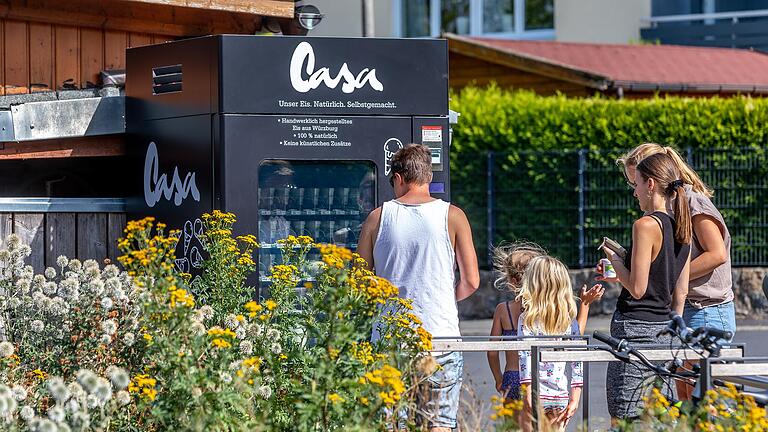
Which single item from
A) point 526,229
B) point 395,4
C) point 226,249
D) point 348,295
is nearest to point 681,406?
point 348,295

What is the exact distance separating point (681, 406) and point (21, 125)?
4694 millimetres

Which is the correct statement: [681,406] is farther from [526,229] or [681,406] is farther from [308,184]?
[526,229]

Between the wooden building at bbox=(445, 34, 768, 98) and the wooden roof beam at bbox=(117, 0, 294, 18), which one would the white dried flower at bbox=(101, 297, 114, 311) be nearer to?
the wooden roof beam at bbox=(117, 0, 294, 18)

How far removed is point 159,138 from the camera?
24.9 ft

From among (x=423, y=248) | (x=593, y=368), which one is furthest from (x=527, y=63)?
(x=423, y=248)

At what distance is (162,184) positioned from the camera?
7.54 metres

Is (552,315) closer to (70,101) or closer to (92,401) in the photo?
(92,401)

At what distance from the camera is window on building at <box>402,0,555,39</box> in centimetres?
2611

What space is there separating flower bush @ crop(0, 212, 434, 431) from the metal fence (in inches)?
405

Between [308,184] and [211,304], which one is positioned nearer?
[211,304]

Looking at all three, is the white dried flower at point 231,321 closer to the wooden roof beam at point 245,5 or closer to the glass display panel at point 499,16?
the wooden roof beam at point 245,5

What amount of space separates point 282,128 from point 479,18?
19777 mm

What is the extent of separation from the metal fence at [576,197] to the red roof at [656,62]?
3363mm

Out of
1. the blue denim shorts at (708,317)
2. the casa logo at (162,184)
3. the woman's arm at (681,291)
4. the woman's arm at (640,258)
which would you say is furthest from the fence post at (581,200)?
the woman's arm at (640,258)
